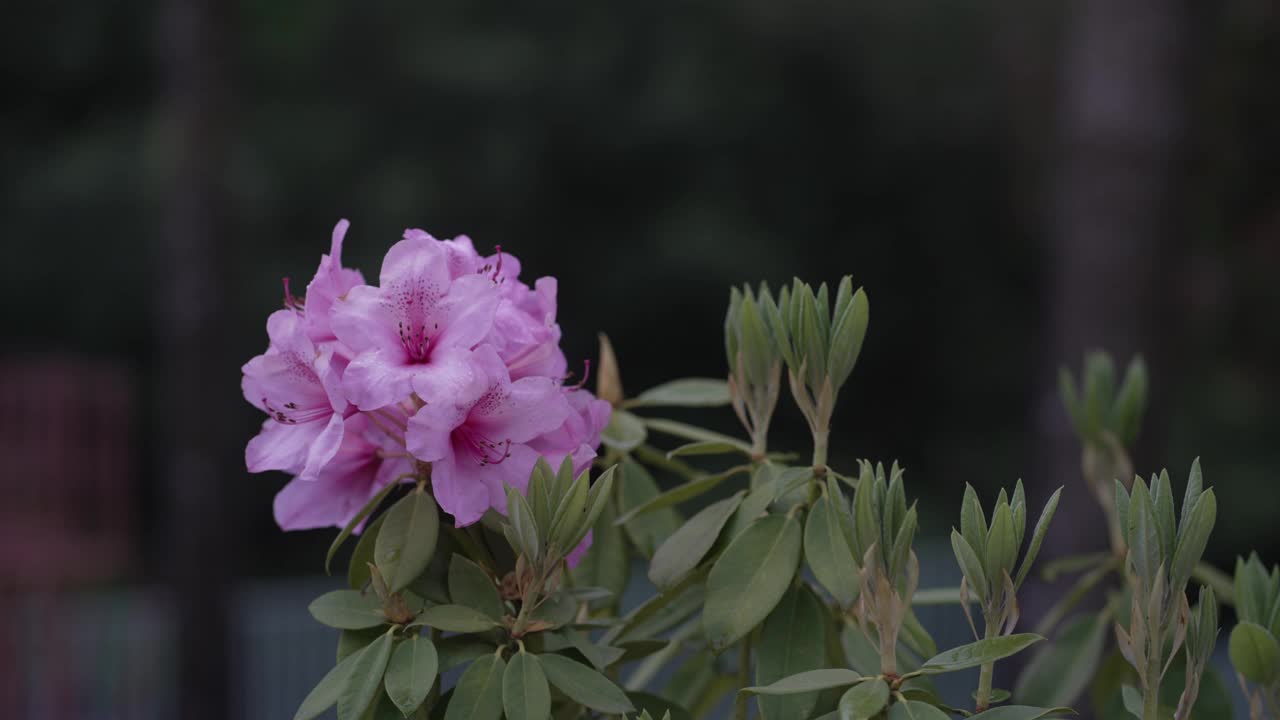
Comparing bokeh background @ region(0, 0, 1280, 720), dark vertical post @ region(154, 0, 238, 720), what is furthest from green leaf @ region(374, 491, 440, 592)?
bokeh background @ region(0, 0, 1280, 720)

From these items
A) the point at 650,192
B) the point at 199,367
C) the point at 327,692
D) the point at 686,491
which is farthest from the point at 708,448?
the point at 650,192

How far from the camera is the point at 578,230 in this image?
29.1 ft

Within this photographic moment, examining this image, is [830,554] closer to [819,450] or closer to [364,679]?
[819,450]

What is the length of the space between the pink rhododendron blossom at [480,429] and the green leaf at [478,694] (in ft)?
0.23

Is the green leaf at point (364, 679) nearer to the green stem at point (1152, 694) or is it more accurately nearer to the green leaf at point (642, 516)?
the green leaf at point (642, 516)

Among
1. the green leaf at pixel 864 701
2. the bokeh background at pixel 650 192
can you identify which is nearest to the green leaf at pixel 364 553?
the green leaf at pixel 864 701

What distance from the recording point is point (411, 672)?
1.89ft

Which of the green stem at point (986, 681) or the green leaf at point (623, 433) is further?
the green leaf at point (623, 433)

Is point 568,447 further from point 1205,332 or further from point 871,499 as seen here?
point 1205,332

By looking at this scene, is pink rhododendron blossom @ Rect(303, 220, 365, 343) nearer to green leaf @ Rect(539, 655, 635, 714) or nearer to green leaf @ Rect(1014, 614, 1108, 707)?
green leaf @ Rect(539, 655, 635, 714)

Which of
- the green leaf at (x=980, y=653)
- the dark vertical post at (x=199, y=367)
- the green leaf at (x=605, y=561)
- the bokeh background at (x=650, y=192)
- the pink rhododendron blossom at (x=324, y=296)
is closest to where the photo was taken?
the green leaf at (x=980, y=653)

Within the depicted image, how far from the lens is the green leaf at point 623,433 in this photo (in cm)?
76

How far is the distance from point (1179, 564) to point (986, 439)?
875 centimetres

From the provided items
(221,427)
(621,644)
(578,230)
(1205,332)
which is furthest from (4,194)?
(621,644)
